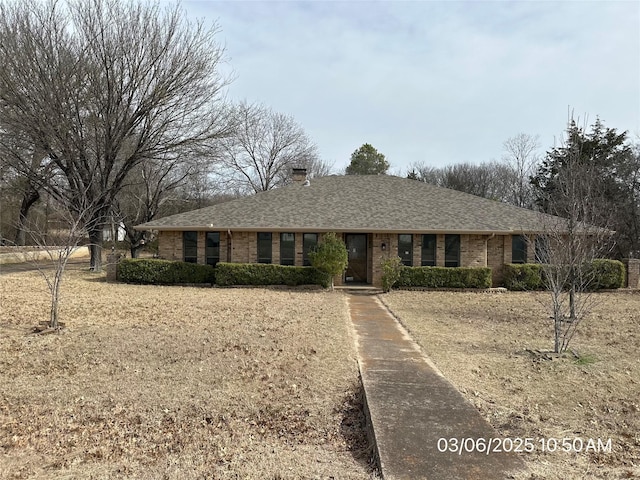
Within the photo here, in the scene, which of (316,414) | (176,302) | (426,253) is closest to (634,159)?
(426,253)

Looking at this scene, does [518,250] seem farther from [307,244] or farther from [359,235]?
[307,244]

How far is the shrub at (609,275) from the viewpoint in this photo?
17609 millimetres

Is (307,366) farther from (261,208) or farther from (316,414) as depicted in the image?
(261,208)

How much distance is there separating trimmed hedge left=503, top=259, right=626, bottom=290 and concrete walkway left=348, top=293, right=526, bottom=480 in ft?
38.7

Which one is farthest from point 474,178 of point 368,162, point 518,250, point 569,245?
point 569,245

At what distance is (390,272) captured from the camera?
16.4m

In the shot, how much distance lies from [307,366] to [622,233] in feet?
88.1

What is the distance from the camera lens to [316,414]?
495cm

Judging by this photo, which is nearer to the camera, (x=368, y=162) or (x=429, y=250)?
(x=429, y=250)

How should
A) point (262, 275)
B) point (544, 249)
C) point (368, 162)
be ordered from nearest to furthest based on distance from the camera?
point (544, 249)
point (262, 275)
point (368, 162)

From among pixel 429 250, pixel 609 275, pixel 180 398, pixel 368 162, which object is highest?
pixel 368 162

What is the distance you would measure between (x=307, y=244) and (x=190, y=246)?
188 inches

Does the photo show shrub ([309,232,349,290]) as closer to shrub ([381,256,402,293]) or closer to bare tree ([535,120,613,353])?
shrub ([381,256,402,293])

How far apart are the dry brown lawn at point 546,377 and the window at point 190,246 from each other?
378 inches
